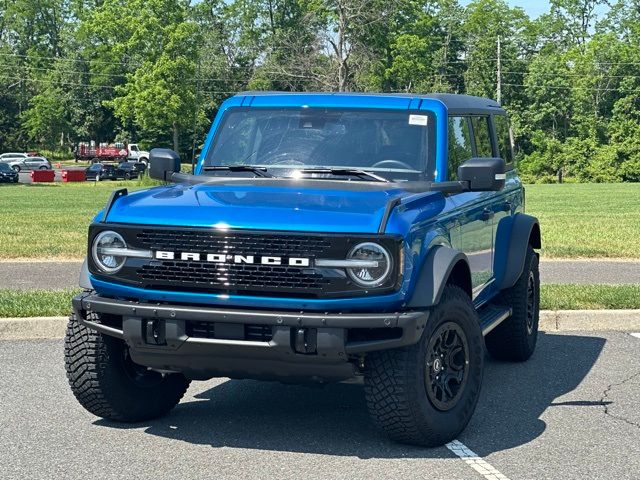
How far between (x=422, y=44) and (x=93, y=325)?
82.2m

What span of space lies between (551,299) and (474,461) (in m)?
5.29

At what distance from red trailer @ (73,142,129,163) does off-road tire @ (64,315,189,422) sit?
3259 inches

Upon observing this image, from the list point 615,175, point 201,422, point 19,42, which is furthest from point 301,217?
point 19,42

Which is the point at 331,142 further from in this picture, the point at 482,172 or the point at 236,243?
the point at 236,243

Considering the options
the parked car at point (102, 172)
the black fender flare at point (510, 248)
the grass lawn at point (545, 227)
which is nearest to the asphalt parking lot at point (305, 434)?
the black fender flare at point (510, 248)

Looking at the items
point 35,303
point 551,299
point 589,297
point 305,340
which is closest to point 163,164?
point 305,340

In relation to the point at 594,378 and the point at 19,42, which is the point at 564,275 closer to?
the point at 594,378

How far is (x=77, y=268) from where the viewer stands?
46.9ft

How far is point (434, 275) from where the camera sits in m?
5.72

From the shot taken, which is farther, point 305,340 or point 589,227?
point 589,227

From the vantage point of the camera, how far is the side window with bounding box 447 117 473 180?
23.0 feet

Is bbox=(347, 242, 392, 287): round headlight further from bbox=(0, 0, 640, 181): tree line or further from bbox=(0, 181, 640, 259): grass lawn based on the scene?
bbox=(0, 0, 640, 181): tree line

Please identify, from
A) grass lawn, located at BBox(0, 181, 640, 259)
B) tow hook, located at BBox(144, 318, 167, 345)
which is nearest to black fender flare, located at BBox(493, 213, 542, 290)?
tow hook, located at BBox(144, 318, 167, 345)

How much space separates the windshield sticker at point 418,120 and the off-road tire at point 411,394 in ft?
A: 4.64
